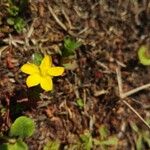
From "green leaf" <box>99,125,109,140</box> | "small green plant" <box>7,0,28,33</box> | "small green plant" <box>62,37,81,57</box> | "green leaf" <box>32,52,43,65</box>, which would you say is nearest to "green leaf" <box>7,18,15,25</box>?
"small green plant" <box>7,0,28,33</box>

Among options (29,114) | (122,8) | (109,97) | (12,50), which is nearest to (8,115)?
(29,114)

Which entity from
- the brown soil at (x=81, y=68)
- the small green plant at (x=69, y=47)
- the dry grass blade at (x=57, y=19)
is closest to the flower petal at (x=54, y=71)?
the brown soil at (x=81, y=68)

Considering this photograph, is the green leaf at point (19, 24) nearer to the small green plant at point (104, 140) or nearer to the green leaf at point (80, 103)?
the green leaf at point (80, 103)

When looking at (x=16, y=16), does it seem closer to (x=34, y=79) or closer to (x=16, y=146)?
(x=34, y=79)

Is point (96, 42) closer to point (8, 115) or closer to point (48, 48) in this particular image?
point (48, 48)

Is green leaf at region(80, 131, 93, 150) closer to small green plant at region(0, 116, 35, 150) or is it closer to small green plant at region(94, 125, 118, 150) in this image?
small green plant at region(94, 125, 118, 150)

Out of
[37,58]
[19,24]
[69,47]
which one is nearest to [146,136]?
[69,47]
